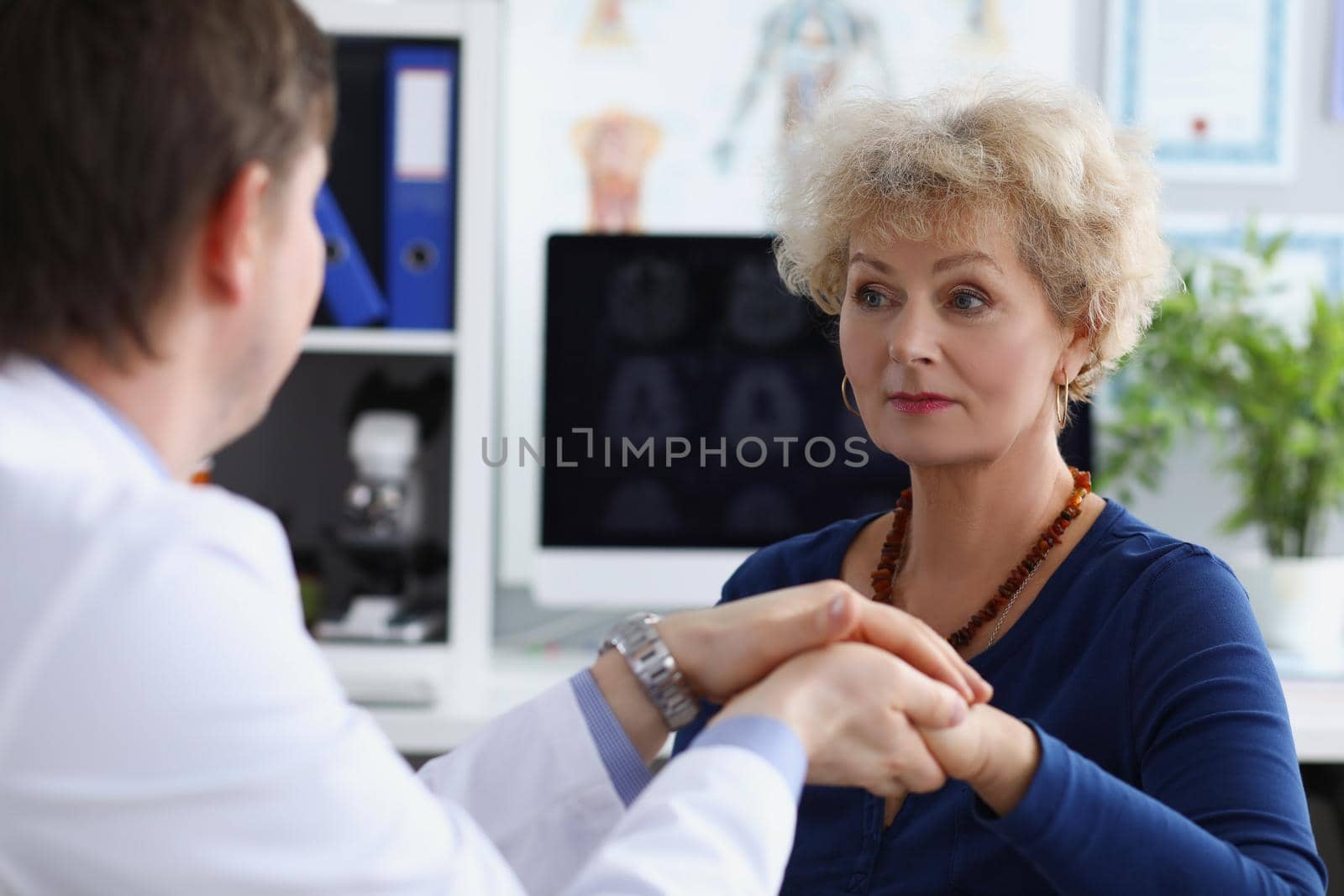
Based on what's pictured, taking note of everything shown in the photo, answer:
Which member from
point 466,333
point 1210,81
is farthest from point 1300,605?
point 466,333

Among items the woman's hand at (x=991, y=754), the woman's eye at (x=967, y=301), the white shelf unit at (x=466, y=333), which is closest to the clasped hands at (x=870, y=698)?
the woman's hand at (x=991, y=754)

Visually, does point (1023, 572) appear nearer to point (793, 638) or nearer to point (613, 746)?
point (793, 638)

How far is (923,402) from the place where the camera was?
1.29 m

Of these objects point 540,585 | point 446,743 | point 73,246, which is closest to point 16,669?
point 73,246

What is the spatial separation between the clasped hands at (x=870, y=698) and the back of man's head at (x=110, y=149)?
1.52ft

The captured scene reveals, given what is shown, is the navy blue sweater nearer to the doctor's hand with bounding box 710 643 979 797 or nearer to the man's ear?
the doctor's hand with bounding box 710 643 979 797

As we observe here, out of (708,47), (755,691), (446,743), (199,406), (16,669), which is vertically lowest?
(446,743)

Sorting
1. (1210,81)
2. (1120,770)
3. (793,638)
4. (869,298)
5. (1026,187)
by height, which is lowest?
(1120,770)

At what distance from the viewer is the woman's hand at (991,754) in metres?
0.97

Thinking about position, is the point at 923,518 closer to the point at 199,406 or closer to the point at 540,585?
the point at 199,406

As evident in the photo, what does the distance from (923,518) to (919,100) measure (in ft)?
1.38

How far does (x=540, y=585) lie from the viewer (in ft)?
7.68

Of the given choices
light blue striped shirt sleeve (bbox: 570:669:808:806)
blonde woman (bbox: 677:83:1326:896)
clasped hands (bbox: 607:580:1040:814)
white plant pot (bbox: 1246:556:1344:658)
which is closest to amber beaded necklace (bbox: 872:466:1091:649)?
blonde woman (bbox: 677:83:1326:896)

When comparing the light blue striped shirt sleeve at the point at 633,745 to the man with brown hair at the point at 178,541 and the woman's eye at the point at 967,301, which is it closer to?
the man with brown hair at the point at 178,541
